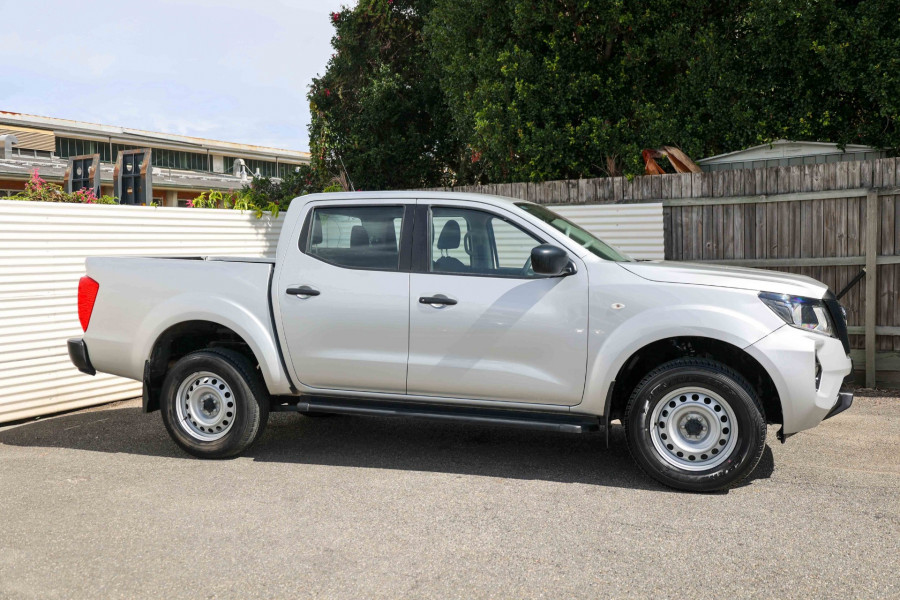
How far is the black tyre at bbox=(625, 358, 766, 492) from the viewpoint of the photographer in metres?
5.27

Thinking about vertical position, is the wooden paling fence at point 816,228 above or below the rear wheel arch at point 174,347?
above

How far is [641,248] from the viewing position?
984 centimetres

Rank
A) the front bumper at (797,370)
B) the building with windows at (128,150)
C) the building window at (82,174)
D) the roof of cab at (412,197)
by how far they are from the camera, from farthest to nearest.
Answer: the building with windows at (128,150) → the building window at (82,174) → the roof of cab at (412,197) → the front bumper at (797,370)

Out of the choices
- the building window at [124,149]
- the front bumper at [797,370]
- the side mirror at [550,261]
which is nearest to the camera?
the front bumper at [797,370]

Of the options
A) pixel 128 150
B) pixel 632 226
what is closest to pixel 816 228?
pixel 632 226

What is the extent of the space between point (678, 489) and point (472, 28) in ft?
32.0

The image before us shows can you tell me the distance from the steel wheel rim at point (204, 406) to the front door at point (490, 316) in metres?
1.44

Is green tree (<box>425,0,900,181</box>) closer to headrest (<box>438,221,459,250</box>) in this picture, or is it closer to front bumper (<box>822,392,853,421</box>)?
front bumper (<box>822,392,853,421</box>)

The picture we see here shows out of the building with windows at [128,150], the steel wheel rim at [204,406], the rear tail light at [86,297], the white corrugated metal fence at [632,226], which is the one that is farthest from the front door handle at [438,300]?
the building with windows at [128,150]

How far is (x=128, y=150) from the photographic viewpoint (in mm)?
31484

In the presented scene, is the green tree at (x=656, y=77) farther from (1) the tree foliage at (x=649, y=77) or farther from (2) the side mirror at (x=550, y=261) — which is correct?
(2) the side mirror at (x=550, y=261)

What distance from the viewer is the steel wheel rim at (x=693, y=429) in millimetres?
5371

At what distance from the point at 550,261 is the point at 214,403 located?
9.11 ft

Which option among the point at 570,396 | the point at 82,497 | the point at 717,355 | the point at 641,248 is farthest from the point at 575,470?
the point at 641,248
